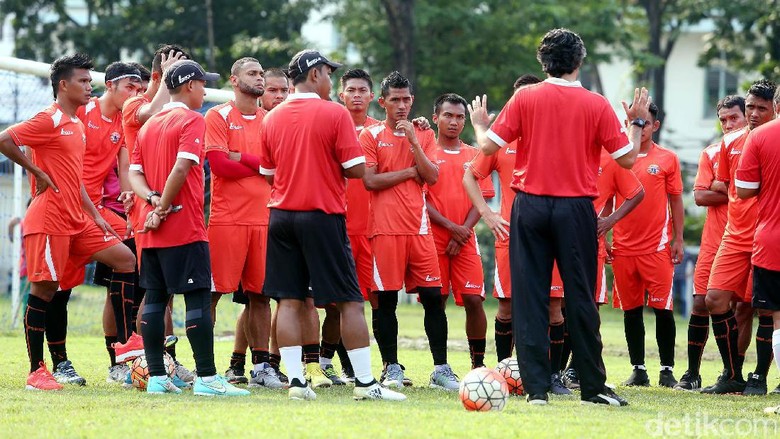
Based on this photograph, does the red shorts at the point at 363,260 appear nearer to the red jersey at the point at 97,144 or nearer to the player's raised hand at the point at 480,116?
the player's raised hand at the point at 480,116

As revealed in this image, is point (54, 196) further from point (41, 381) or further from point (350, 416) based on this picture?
point (350, 416)

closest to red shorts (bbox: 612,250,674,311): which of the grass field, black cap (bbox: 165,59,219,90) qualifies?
the grass field

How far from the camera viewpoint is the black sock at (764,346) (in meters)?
11.6

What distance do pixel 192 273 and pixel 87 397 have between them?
1.28 m

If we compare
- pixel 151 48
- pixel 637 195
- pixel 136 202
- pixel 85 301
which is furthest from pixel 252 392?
pixel 151 48

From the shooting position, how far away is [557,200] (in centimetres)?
930

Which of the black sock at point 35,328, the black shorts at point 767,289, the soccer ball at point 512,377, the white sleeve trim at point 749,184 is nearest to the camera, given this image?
the black shorts at point 767,289

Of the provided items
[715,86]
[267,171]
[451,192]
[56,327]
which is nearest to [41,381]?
[56,327]

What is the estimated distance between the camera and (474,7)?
117ft

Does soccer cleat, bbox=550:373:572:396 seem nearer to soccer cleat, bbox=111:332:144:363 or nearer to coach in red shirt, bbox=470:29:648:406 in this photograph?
coach in red shirt, bbox=470:29:648:406

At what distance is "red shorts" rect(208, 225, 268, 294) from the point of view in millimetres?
11047

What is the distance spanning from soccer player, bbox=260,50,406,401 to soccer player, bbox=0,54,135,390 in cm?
212

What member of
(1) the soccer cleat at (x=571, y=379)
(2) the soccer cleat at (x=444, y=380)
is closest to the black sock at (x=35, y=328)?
(2) the soccer cleat at (x=444, y=380)

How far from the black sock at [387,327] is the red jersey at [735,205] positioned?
3.25 meters
